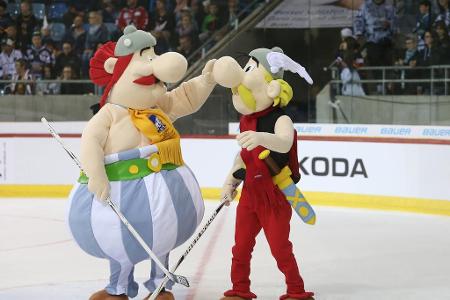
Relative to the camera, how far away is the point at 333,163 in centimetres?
905

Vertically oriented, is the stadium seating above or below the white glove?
above

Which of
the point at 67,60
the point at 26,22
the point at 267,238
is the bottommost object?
the point at 267,238

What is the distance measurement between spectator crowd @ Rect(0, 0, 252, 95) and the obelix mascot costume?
6920 mm

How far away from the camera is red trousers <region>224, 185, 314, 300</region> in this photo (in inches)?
186

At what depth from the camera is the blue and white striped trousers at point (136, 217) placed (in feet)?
14.3

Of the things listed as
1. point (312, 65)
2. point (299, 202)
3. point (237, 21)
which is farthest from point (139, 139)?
point (237, 21)

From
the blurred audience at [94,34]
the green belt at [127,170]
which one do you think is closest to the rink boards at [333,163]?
the blurred audience at [94,34]

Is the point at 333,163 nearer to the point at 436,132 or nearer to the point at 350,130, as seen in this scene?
the point at 350,130

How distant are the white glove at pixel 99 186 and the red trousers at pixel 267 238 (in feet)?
2.75

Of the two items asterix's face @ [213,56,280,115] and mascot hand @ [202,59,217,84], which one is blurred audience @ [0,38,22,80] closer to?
mascot hand @ [202,59,217,84]

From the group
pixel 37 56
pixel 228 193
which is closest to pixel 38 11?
pixel 37 56

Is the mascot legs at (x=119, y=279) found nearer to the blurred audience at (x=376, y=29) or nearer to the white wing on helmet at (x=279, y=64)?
the white wing on helmet at (x=279, y=64)

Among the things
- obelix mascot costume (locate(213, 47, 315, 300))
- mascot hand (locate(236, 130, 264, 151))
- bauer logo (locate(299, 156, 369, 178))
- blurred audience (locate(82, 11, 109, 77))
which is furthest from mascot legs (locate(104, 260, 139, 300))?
blurred audience (locate(82, 11, 109, 77))

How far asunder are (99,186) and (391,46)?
7.07 m
